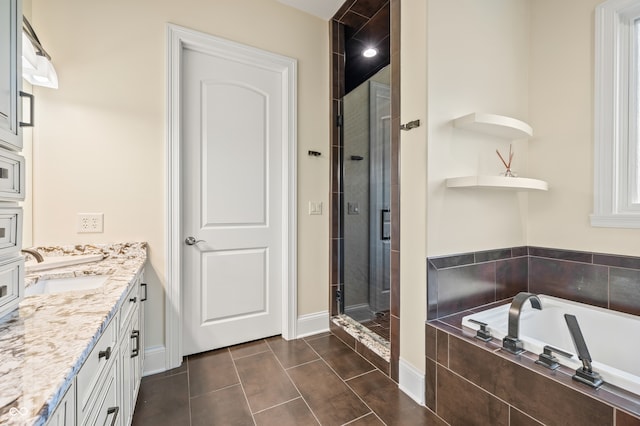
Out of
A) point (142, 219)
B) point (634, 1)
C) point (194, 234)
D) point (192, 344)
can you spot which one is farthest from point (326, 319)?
point (634, 1)

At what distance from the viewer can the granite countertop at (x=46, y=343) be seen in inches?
18.8

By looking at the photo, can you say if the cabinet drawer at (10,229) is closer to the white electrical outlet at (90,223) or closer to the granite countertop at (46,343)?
the granite countertop at (46,343)

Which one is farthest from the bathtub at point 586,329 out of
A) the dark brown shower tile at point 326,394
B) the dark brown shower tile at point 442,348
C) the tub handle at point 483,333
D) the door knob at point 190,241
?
the door knob at point 190,241

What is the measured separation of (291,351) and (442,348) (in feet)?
3.81

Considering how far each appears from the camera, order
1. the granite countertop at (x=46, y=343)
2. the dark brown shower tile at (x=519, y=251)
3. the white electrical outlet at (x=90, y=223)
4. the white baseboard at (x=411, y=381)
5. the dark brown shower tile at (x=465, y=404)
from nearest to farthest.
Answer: the granite countertop at (x=46, y=343) → the dark brown shower tile at (x=465, y=404) → the white baseboard at (x=411, y=381) → the white electrical outlet at (x=90, y=223) → the dark brown shower tile at (x=519, y=251)

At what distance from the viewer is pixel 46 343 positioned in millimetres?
681

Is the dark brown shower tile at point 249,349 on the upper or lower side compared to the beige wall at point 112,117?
lower

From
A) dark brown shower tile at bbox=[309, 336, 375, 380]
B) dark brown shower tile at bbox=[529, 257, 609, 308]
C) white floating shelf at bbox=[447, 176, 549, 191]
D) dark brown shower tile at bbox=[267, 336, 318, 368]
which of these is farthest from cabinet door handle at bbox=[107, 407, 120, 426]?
dark brown shower tile at bbox=[529, 257, 609, 308]

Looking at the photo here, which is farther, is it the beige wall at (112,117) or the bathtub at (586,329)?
the beige wall at (112,117)

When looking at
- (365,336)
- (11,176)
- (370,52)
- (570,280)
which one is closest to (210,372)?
(365,336)

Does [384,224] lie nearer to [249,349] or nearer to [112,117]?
[249,349]

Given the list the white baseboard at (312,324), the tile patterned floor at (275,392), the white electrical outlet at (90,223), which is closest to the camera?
the tile patterned floor at (275,392)

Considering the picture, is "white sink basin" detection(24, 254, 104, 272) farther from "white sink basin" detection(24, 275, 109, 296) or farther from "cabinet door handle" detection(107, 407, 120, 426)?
"cabinet door handle" detection(107, 407, 120, 426)

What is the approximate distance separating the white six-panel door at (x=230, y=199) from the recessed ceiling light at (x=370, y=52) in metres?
0.82
